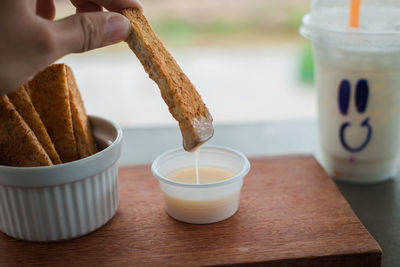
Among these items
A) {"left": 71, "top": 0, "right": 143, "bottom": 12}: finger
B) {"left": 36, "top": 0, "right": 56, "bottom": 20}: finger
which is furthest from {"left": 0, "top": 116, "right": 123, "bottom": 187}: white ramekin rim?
{"left": 36, "top": 0, "right": 56, "bottom": 20}: finger

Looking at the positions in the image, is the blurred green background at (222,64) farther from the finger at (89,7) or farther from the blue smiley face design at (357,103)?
the finger at (89,7)

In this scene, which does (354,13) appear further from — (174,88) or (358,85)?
(174,88)

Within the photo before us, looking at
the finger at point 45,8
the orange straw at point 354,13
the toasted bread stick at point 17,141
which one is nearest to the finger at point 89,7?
the finger at point 45,8

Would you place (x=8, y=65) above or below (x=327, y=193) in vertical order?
above

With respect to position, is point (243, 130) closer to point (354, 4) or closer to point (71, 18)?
point (354, 4)

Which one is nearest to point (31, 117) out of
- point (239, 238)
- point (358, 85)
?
point (239, 238)

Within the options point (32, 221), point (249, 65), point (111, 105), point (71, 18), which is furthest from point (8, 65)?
point (249, 65)

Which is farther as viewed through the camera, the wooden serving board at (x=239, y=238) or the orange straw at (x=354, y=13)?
the orange straw at (x=354, y=13)
